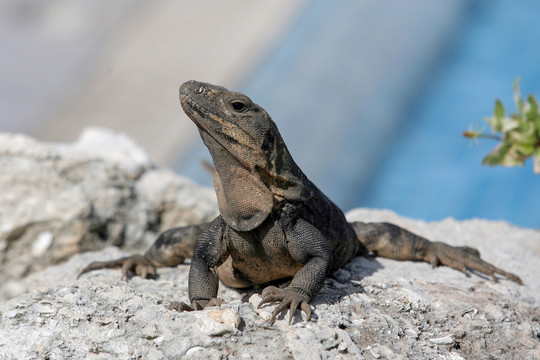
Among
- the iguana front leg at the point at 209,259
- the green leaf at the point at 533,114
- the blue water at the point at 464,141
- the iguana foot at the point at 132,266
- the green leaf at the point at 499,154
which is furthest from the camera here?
the blue water at the point at 464,141

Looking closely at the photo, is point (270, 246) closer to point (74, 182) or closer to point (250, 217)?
point (250, 217)

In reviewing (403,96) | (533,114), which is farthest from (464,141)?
(533,114)

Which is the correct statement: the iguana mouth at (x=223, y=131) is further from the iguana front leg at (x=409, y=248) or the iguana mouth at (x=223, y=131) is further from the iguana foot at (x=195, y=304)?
the iguana front leg at (x=409, y=248)

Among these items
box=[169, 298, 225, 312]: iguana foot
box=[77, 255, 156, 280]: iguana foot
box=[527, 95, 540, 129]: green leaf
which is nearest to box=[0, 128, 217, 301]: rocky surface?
box=[77, 255, 156, 280]: iguana foot

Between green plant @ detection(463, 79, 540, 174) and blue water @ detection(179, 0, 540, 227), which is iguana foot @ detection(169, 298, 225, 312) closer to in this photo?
green plant @ detection(463, 79, 540, 174)

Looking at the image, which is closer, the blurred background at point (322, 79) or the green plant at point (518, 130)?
the green plant at point (518, 130)

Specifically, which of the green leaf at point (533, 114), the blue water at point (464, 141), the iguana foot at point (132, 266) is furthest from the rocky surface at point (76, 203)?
the blue water at point (464, 141)

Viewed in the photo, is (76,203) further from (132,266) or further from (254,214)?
(254,214)
